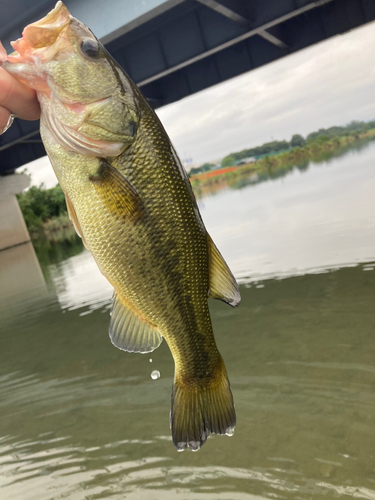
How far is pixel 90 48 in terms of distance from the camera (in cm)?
226

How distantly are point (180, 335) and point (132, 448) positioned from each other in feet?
9.90

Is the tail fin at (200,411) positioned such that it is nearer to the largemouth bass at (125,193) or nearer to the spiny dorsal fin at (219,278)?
the largemouth bass at (125,193)

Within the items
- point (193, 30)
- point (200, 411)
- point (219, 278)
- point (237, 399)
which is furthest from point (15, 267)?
point (219, 278)

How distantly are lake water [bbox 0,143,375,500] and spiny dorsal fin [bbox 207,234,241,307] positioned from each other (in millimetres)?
2446

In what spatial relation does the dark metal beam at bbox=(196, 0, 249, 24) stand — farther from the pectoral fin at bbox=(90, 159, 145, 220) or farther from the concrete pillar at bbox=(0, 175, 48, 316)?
the concrete pillar at bbox=(0, 175, 48, 316)

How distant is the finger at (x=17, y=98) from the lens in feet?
6.55

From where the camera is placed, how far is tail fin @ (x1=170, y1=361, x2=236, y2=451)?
2498 millimetres

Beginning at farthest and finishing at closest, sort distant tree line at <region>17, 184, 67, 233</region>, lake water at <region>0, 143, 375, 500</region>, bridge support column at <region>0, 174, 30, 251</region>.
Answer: distant tree line at <region>17, 184, 67, 233</region> < bridge support column at <region>0, 174, 30, 251</region> < lake water at <region>0, 143, 375, 500</region>

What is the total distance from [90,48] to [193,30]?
10.3 metres

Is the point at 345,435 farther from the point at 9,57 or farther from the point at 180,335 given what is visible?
the point at 9,57

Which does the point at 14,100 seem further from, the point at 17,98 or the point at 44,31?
the point at 44,31

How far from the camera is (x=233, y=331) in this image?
7.51 metres

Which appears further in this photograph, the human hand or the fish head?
the fish head

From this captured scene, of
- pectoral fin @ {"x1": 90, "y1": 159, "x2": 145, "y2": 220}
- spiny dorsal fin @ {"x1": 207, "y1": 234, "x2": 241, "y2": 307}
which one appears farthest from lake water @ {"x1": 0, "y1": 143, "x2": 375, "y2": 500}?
pectoral fin @ {"x1": 90, "y1": 159, "x2": 145, "y2": 220}
